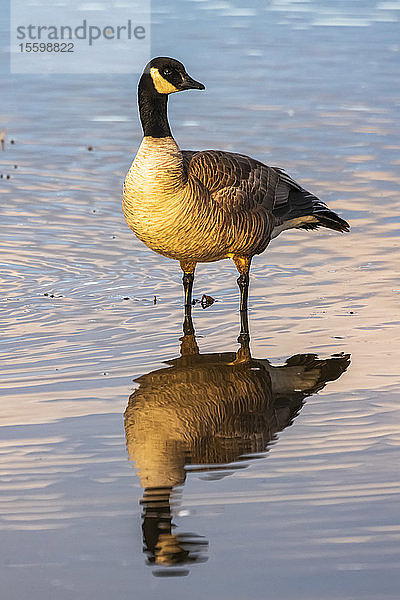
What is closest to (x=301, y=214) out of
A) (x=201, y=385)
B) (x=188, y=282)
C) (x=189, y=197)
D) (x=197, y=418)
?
(x=188, y=282)

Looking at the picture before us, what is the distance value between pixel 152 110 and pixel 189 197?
2.52ft

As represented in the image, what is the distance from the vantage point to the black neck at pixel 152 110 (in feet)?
29.6

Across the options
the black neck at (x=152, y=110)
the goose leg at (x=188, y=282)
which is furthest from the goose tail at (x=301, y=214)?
the black neck at (x=152, y=110)

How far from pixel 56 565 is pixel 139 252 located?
603 centimetres

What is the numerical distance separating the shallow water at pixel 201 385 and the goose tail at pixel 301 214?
45 cm

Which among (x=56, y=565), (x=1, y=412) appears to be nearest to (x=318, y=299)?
(x=1, y=412)

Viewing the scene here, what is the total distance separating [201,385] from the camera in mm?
7938

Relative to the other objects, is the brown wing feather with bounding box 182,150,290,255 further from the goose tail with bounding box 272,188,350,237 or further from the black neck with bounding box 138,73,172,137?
the black neck with bounding box 138,73,172,137

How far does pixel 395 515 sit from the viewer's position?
5840 mm

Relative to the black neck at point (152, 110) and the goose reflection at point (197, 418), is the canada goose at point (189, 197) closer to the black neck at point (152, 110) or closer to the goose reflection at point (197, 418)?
the black neck at point (152, 110)

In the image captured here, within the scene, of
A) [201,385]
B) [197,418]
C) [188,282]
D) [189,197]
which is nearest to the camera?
[197,418]

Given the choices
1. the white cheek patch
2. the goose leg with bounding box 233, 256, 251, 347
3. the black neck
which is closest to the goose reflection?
the goose leg with bounding box 233, 256, 251, 347

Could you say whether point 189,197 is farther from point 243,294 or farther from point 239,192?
point 243,294

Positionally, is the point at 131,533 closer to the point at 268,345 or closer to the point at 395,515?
the point at 395,515
